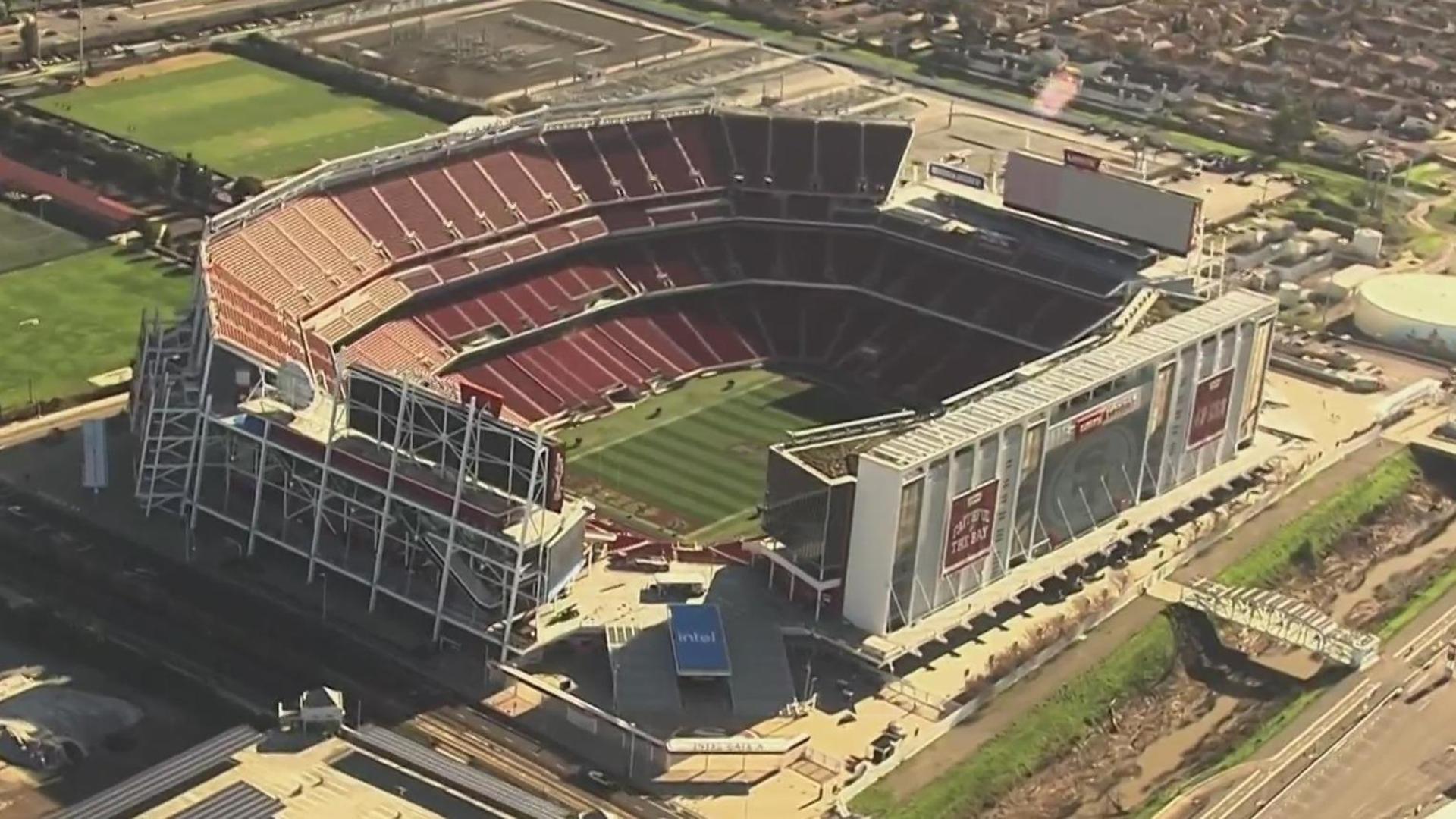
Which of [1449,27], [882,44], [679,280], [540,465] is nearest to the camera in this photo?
[540,465]

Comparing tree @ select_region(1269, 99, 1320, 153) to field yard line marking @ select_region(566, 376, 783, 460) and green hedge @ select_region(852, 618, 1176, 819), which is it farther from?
green hedge @ select_region(852, 618, 1176, 819)

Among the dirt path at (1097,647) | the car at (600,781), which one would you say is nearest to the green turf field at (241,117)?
the dirt path at (1097,647)

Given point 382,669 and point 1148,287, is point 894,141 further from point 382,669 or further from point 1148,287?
point 382,669

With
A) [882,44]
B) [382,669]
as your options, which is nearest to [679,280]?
[382,669]

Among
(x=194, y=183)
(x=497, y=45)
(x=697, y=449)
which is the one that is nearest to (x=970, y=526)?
(x=697, y=449)

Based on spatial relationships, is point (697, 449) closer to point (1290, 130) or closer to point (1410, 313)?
point (1410, 313)

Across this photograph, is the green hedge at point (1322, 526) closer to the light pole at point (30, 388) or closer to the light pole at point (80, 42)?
the light pole at point (30, 388)

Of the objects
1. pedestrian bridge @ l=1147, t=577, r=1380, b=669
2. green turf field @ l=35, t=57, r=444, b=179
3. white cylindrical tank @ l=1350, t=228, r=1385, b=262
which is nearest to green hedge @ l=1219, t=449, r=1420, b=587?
pedestrian bridge @ l=1147, t=577, r=1380, b=669
